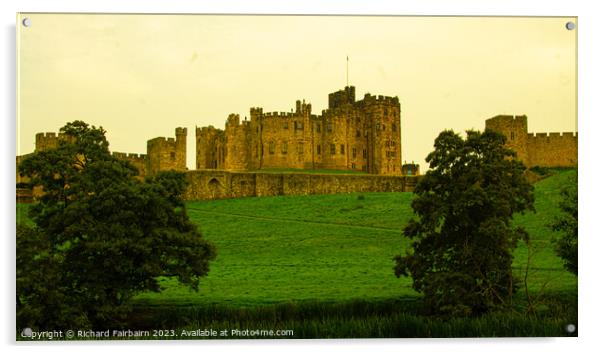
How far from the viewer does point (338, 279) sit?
1742 cm

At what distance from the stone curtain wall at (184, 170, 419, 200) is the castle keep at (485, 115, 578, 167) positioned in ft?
15.2

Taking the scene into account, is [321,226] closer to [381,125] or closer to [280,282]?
[280,282]

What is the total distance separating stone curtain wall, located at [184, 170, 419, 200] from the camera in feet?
82.4

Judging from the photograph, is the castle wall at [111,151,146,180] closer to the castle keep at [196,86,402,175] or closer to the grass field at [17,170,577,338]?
the grass field at [17,170,577,338]

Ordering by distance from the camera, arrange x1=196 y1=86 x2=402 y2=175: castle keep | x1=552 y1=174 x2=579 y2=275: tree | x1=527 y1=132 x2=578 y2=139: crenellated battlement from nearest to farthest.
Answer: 1. x1=552 y1=174 x2=579 y2=275: tree
2. x1=527 y1=132 x2=578 y2=139: crenellated battlement
3. x1=196 y1=86 x2=402 y2=175: castle keep

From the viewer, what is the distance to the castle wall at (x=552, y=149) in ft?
57.3

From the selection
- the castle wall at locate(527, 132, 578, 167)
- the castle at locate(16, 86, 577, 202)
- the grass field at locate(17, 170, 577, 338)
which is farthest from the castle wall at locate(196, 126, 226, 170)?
the castle wall at locate(527, 132, 578, 167)

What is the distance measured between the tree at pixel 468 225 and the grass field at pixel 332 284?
0.53 metres

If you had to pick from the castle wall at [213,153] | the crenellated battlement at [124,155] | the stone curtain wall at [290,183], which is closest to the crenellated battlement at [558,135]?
the stone curtain wall at [290,183]

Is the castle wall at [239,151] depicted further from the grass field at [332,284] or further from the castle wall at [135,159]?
the grass field at [332,284]

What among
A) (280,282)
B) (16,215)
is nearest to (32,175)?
(16,215)

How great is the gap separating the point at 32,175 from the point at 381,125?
71.2 ft

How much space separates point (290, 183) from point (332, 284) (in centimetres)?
1094

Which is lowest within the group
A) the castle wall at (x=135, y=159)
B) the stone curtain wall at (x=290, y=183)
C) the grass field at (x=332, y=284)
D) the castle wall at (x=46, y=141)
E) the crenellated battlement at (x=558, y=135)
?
the grass field at (x=332, y=284)
